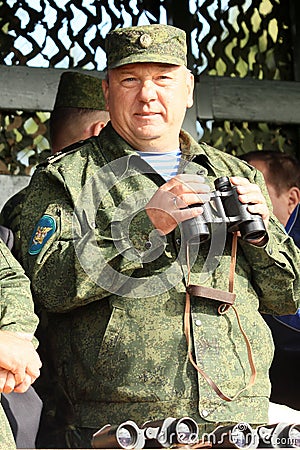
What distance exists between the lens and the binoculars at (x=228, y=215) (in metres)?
3.34

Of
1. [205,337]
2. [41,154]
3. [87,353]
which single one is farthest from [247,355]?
[41,154]

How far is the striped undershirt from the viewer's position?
3.61 m

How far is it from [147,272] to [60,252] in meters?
0.26

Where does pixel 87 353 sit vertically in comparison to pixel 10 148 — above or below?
below

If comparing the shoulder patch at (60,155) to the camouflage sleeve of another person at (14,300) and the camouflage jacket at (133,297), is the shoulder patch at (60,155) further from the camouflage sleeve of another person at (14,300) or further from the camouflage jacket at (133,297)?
the camouflage sleeve of another person at (14,300)

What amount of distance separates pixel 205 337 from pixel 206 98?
2.25 m

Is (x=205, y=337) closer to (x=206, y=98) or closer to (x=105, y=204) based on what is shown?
(x=105, y=204)

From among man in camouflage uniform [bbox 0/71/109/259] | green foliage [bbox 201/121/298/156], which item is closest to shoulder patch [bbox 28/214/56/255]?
man in camouflage uniform [bbox 0/71/109/259]

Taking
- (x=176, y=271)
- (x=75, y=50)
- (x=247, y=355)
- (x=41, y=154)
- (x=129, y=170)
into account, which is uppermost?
(x=75, y=50)

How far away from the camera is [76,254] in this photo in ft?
11.0

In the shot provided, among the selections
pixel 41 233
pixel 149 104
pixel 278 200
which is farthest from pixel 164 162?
pixel 278 200

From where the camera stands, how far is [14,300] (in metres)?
2.90

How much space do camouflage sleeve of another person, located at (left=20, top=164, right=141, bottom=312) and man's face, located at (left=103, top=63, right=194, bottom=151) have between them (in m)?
0.24

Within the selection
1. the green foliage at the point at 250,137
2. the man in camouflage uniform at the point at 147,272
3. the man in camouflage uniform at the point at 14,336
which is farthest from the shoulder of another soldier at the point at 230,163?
the green foliage at the point at 250,137
